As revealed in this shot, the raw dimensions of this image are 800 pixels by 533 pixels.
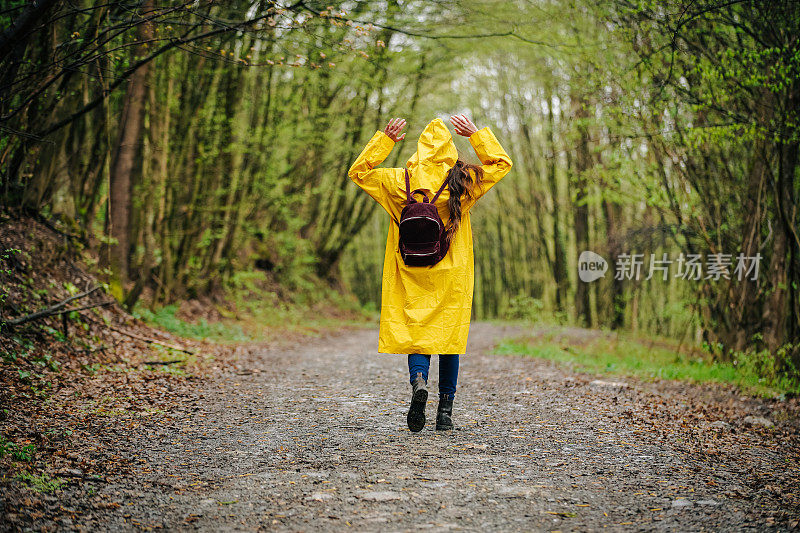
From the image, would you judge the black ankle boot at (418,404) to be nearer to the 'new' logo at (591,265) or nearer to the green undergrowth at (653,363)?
the green undergrowth at (653,363)

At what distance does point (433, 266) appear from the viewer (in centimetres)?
406

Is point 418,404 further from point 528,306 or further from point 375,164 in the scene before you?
point 528,306

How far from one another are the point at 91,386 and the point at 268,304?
34.3 feet

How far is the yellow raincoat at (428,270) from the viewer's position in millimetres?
4051

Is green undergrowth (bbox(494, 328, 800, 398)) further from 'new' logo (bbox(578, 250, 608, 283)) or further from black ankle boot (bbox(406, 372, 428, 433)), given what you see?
'new' logo (bbox(578, 250, 608, 283))

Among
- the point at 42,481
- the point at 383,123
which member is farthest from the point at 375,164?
the point at 383,123

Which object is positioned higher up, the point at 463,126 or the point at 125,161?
the point at 125,161

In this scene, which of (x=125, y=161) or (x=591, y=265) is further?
(x=591, y=265)

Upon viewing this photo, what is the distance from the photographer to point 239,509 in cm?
280

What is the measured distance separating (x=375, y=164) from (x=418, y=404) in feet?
5.40

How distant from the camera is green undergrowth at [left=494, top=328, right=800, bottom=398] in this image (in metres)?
7.79

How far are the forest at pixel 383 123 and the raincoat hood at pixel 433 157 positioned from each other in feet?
6.14

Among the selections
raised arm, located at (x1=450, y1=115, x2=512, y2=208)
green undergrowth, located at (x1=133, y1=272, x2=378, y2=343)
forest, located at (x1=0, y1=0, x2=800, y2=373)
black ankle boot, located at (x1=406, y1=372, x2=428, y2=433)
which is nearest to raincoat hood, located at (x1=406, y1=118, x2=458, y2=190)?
raised arm, located at (x1=450, y1=115, x2=512, y2=208)

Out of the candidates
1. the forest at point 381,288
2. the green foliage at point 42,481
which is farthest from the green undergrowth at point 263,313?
the green foliage at point 42,481
